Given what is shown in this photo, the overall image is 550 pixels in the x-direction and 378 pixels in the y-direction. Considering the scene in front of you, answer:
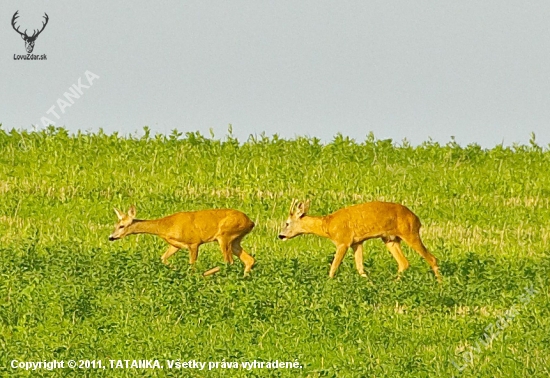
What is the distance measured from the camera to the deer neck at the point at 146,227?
16.6 meters

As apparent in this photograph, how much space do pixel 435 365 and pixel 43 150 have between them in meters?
14.1

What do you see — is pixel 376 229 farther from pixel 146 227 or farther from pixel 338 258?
pixel 146 227

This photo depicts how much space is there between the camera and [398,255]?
653 inches

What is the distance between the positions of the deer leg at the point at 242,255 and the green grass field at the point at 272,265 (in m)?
0.11

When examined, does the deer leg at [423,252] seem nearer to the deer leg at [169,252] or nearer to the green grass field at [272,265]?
the green grass field at [272,265]

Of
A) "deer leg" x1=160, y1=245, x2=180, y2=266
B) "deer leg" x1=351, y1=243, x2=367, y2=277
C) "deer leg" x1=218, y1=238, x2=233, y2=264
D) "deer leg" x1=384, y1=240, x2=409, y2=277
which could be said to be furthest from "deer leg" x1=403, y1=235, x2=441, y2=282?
"deer leg" x1=160, y1=245, x2=180, y2=266

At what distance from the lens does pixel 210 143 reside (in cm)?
2544

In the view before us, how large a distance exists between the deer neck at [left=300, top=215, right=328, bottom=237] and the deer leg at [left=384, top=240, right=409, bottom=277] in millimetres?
736

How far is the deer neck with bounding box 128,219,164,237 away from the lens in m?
16.6

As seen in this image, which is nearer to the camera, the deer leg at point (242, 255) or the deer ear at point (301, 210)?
the deer leg at point (242, 255)

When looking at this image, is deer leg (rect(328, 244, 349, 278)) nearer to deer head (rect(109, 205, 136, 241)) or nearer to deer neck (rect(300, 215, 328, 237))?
deer neck (rect(300, 215, 328, 237))

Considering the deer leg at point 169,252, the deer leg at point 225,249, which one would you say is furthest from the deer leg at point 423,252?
the deer leg at point 169,252

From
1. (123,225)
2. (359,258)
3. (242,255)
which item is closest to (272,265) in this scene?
(242,255)

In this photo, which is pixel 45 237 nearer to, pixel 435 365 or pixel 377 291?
pixel 377 291
